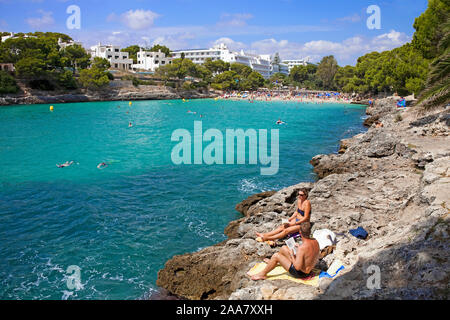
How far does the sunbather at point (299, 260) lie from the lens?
6.61m

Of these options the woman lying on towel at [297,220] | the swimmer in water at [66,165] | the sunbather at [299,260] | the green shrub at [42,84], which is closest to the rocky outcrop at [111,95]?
the green shrub at [42,84]

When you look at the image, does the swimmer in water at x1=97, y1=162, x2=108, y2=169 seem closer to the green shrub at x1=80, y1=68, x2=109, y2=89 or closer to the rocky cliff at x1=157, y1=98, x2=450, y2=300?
the rocky cliff at x1=157, y1=98, x2=450, y2=300

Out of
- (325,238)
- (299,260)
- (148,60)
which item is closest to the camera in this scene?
(299,260)

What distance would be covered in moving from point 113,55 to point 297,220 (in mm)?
115911

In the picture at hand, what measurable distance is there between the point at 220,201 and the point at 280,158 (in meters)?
10.0

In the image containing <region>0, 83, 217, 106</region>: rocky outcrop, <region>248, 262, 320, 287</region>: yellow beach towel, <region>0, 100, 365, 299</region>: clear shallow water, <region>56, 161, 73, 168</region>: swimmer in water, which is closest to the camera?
<region>248, 262, 320, 287</region>: yellow beach towel

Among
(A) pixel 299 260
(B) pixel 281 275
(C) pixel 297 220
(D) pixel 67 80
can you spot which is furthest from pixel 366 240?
(D) pixel 67 80

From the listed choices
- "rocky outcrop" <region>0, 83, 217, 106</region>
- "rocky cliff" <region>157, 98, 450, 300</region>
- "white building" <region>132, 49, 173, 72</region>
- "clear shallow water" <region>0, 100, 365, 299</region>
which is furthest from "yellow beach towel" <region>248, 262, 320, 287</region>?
"white building" <region>132, 49, 173, 72</region>

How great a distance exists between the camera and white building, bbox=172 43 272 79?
13529cm

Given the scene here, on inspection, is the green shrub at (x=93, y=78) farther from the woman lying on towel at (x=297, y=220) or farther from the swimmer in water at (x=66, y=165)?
the woman lying on towel at (x=297, y=220)

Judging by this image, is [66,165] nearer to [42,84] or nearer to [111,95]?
[42,84]

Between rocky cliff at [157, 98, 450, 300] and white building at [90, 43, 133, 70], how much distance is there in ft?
346

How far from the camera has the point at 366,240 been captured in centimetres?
812
